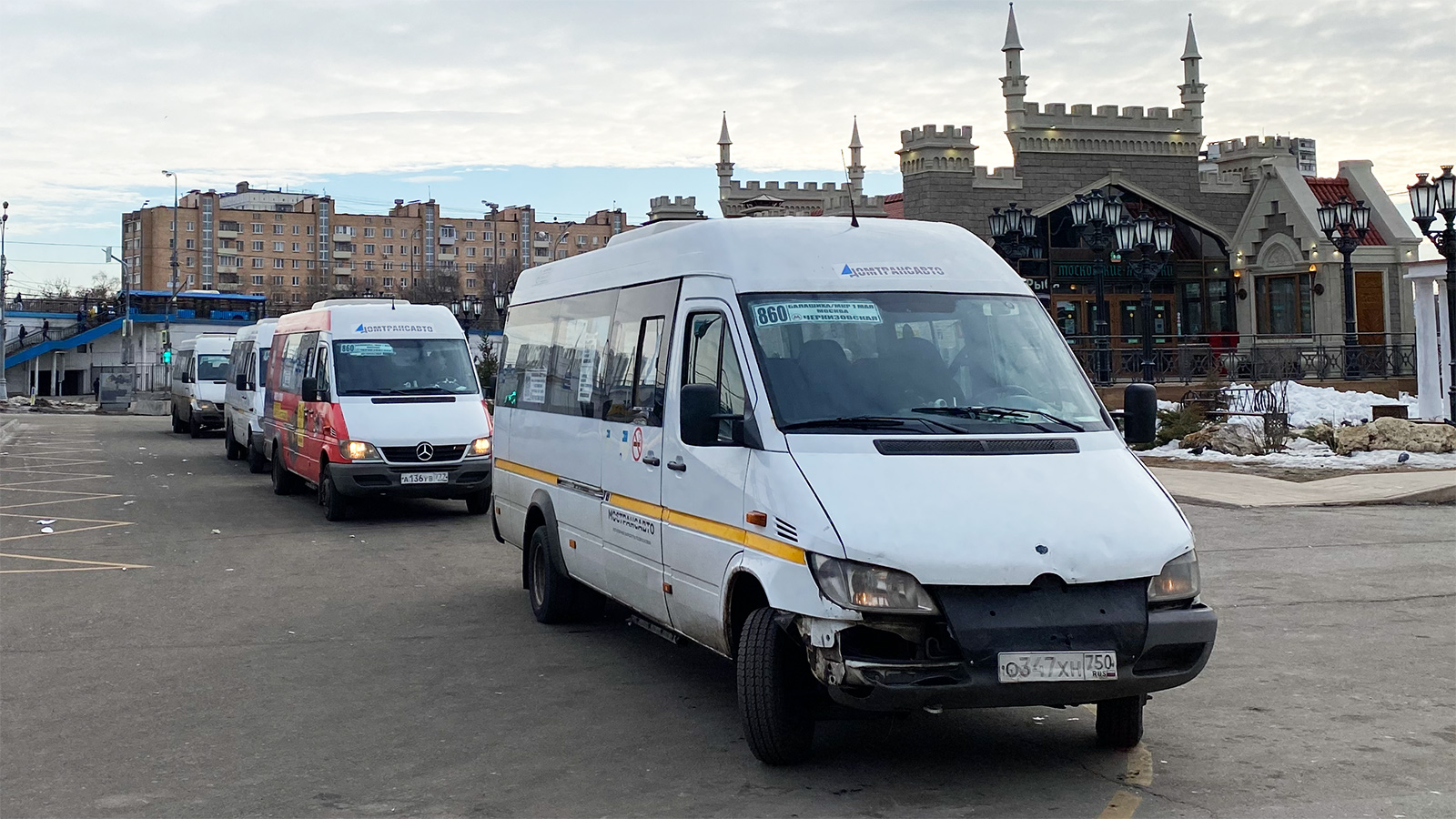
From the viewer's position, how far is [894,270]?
6.70 meters

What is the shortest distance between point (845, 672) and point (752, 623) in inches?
24.2

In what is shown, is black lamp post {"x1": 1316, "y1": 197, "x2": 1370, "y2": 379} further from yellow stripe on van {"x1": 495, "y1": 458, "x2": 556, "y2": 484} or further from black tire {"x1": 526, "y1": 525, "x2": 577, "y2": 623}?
black tire {"x1": 526, "y1": 525, "x2": 577, "y2": 623}

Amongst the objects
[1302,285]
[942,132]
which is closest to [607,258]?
Answer: [942,132]

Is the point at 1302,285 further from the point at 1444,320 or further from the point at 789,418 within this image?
the point at 789,418

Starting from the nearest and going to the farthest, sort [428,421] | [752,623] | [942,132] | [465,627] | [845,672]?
[845,672], [752,623], [465,627], [428,421], [942,132]

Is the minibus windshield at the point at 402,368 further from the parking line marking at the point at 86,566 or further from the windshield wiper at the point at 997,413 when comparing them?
the windshield wiper at the point at 997,413

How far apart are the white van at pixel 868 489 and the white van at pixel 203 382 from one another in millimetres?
28453

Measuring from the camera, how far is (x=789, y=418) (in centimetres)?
596

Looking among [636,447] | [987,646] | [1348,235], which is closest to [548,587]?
[636,447]

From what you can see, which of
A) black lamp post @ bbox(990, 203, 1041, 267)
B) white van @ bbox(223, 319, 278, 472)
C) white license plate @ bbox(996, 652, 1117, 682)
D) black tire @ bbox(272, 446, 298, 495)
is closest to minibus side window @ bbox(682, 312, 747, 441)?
white license plate @ bbox(996, 652, 1117, 682)

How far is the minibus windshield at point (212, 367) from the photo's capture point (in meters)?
34.6

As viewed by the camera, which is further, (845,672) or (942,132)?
(942,132)

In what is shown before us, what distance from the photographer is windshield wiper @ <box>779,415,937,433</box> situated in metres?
5.93

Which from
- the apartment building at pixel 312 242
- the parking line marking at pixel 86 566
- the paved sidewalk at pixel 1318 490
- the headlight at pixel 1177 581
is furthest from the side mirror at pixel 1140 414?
the apartment building at pixel 312 242
